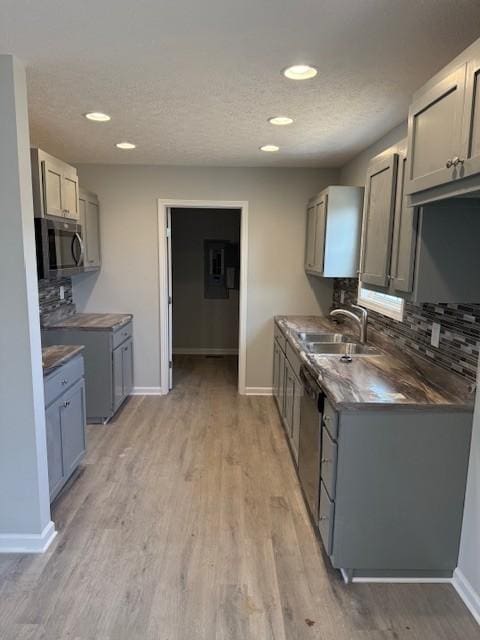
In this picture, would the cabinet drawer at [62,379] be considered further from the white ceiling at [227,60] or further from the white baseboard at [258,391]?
the white baseboard at [258,391]

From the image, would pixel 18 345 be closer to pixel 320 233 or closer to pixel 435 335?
pixel 435 335

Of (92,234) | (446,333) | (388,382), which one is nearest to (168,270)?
(92,234)

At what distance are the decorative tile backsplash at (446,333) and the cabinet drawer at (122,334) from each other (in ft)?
7.88

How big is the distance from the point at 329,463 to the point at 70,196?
2.85 meters

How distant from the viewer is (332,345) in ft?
11.0

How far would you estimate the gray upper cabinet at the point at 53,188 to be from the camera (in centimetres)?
282

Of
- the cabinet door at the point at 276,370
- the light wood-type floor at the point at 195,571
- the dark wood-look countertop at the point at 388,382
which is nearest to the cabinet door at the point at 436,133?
the dark wood-look countertop at the point at 388,382

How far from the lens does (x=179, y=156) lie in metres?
3.83

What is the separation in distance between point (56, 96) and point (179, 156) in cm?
156

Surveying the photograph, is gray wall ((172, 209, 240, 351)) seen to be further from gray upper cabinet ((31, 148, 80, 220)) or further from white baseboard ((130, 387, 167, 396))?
gray upper cabinet ((31, 148, 80, 220))

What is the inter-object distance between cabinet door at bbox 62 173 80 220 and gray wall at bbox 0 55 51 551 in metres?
1.27

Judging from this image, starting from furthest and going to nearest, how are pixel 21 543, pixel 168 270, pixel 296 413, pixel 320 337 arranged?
1. pixel 168 270
2. pixel 320 337
3. pixel 296 413
4. pixel 21 543

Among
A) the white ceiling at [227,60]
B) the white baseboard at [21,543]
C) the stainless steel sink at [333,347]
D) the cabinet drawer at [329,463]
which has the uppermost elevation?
the white ceiling at [227,60]

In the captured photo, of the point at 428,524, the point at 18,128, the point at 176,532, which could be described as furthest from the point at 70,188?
the point at 428,524
